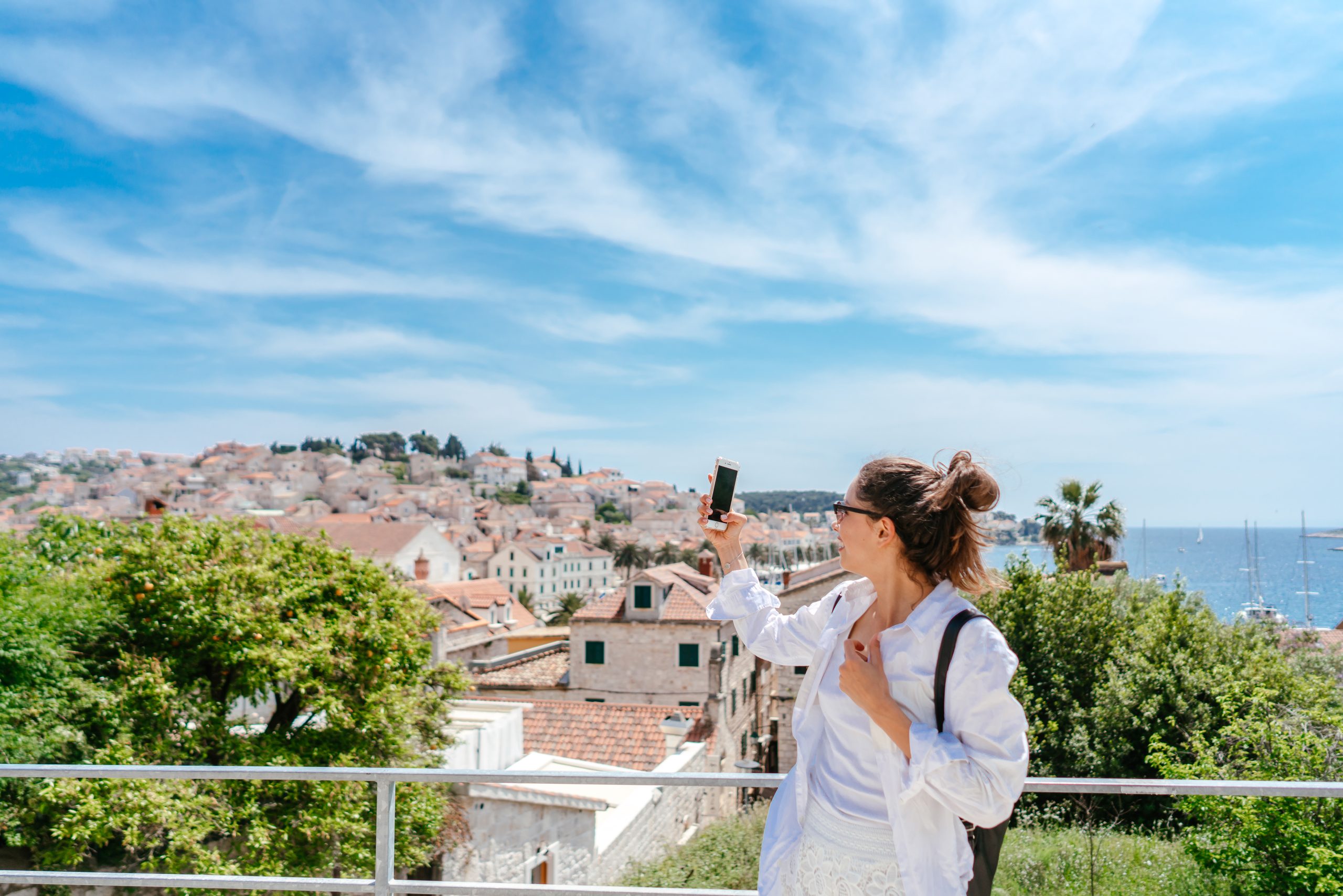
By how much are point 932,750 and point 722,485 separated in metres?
0.88

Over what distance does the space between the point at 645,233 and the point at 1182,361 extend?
36.6 metres

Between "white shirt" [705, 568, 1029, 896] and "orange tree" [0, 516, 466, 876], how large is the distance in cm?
806

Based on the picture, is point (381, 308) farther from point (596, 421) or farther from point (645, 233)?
point (645, 233)

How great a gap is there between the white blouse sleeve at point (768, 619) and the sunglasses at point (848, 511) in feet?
0.54

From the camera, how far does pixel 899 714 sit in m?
1.52

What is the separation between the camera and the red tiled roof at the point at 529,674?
26.0m

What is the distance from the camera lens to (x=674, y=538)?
137 m

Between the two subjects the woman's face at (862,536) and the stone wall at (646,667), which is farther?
the stone wall at (646,667)

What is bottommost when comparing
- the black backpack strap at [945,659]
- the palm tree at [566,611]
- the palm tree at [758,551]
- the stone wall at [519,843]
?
the palm tree at [566,611]

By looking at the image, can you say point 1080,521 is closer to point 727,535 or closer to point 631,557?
point 727,535

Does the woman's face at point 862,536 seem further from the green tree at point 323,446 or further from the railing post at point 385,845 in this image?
the green tree at point 323,446

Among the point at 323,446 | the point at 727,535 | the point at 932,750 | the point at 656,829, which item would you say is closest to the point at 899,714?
the point at 932,750

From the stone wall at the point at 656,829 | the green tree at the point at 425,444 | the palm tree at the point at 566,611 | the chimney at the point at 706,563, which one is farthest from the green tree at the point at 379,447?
the stone wall at the point at 656,829

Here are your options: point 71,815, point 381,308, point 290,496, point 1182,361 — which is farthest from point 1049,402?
point 290,496
